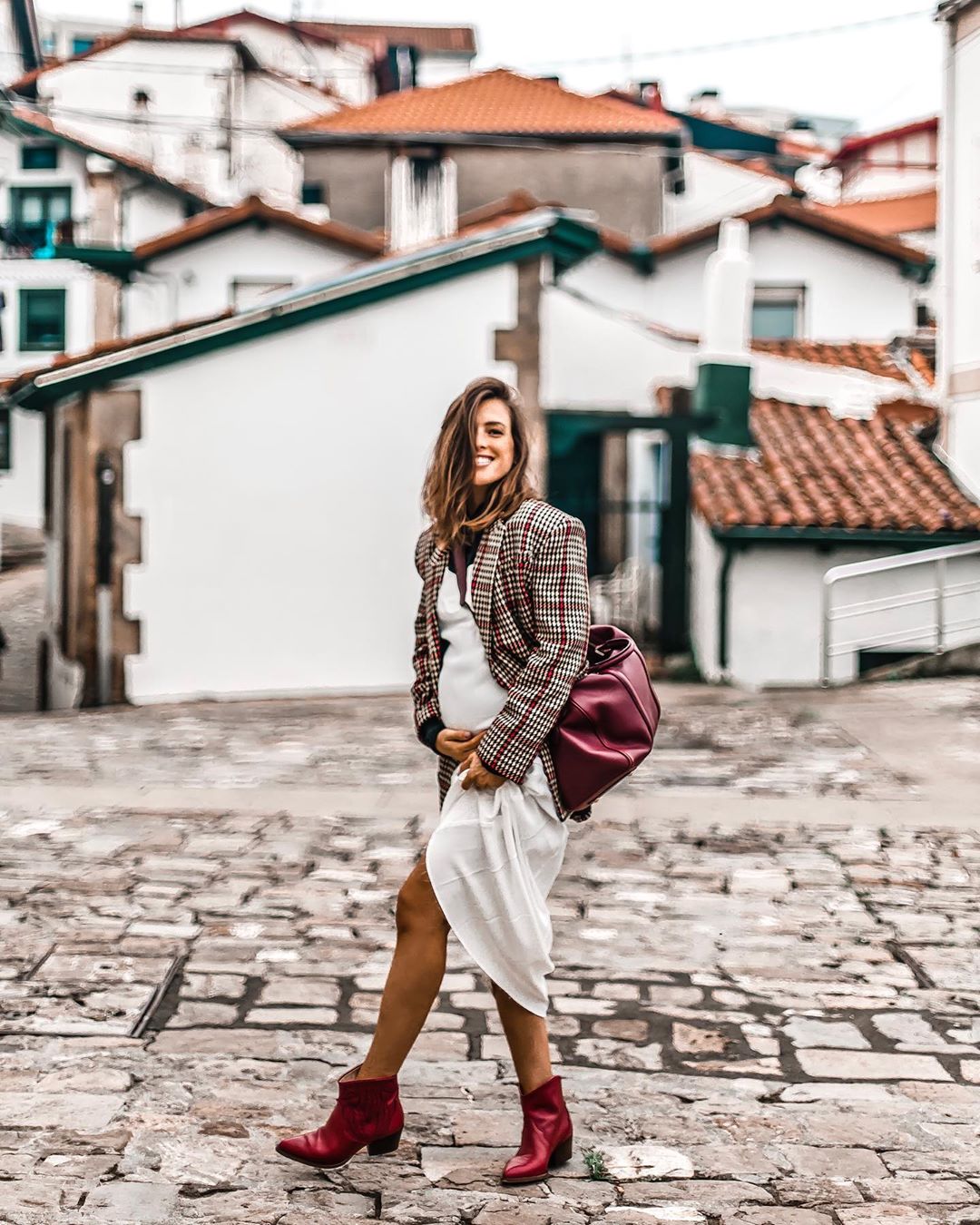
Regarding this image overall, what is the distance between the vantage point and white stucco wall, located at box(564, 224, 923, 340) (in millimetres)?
25953

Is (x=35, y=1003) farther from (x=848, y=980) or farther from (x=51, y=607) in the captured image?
(x=51, y=607)

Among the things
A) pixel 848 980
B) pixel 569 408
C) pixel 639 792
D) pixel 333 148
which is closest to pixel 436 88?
pixel 333 148

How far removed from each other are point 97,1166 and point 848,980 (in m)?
2.72

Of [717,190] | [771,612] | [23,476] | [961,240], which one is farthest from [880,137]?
[771,612]

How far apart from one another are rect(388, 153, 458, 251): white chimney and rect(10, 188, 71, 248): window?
37.0ft

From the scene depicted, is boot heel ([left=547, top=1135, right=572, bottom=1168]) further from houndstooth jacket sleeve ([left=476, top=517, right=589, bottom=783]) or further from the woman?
houndstooth jacket sleeve ([left=476, top=517, right=589, bottom=783])

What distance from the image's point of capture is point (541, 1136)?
11.5ft

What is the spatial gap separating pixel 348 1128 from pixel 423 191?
27979 millimetres

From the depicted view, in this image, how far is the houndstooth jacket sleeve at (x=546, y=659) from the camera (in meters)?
3.40

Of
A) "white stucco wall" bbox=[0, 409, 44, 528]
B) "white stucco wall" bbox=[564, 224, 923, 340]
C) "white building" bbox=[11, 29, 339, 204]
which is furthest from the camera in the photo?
"white building" bbox=[11, 29, 339, 204]

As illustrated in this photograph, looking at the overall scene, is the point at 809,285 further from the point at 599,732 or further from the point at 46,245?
the point at 599,732

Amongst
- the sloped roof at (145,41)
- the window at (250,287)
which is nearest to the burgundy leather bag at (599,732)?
the window at (250,287)

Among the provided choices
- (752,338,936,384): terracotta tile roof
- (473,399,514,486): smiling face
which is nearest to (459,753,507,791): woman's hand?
(473,399,514,486): smiling face

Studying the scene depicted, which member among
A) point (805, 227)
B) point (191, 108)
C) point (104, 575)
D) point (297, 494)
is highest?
point (191, 108)
